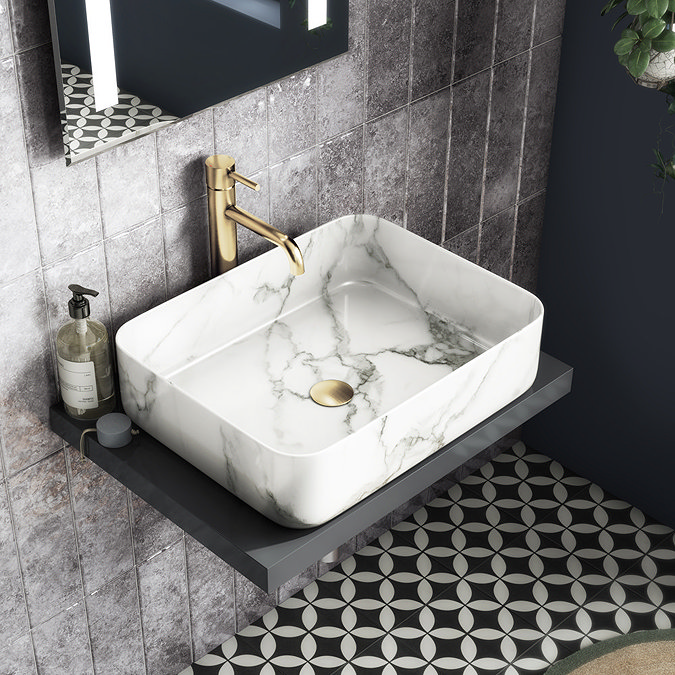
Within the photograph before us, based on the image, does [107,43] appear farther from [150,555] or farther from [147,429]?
[150,555]

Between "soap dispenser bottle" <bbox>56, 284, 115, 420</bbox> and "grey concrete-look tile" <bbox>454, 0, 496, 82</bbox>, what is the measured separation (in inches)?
40.0

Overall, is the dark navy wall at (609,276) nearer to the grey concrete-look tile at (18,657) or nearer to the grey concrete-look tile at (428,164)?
the grey concrete-look tile at (428,164)

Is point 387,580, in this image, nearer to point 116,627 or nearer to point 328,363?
point 116,627

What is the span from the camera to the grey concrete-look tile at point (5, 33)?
1.66 meters

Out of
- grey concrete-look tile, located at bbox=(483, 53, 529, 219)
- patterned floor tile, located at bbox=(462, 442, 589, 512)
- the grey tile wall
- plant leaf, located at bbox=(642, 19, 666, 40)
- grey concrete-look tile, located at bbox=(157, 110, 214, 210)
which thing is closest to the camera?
the grey tile wall

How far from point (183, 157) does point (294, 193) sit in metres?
0.32

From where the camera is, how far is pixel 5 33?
1.68 meters

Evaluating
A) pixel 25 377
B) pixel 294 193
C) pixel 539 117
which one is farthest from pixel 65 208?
pixel 539 117

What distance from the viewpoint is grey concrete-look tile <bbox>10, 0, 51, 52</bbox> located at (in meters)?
1.69

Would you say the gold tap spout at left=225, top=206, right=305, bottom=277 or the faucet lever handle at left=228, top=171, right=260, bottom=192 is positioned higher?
the faucet lever handle at left=228, top=171, right=260, bottom=192

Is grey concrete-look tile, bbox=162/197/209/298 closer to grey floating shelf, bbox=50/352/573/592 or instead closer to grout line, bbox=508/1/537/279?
grey floating shelf, bbox=50/352/573/592

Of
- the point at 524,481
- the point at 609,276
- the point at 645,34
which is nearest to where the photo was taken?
the point at 645,34

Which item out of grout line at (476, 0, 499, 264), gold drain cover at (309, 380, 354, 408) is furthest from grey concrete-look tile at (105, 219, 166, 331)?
grout line at (476, 0, 499, 264)

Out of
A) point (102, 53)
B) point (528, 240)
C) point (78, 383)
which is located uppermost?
point (102, 53)
